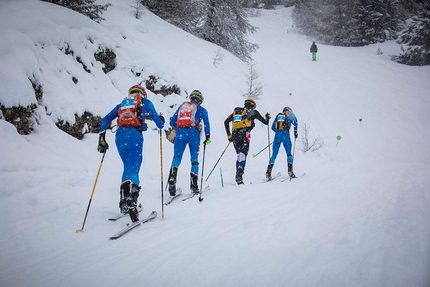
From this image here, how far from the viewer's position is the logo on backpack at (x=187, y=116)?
4.97 m

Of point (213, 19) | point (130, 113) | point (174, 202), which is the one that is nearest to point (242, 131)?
point (174, 202)

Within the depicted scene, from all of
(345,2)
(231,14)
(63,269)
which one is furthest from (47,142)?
(345,2)

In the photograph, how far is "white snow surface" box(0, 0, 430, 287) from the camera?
1914 mm

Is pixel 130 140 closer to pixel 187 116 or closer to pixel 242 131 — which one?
pixel 187 116

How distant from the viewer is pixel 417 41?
67.8ft

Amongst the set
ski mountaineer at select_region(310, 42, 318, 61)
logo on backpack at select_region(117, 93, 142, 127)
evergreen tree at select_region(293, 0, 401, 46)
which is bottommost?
logo on backpack at select_region(117, 93, 142, 127)

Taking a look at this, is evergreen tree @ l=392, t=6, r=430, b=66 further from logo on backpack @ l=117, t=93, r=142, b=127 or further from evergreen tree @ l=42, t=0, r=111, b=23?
logo on backpack @ l=117, t=93, r=142, b=127

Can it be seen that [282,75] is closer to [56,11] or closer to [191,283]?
[56,11]

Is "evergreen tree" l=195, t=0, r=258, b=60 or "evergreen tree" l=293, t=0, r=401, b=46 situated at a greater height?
"evergreen tree" l=293, t=0, r=401, b=46

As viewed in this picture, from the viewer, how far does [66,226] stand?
10.4 feet

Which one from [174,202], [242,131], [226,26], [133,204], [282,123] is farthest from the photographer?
[226,26]

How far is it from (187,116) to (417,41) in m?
26.5

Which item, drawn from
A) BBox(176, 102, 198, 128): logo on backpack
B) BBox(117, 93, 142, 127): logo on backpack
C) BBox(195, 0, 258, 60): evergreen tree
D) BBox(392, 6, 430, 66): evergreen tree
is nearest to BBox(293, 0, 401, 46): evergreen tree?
BBox(392, 6, 430, 66): evergreen tree

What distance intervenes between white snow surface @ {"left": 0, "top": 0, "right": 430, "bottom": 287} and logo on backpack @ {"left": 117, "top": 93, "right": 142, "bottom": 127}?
1607 millimetres
